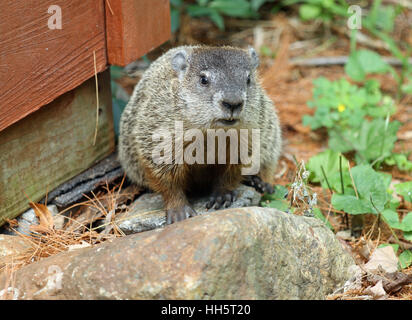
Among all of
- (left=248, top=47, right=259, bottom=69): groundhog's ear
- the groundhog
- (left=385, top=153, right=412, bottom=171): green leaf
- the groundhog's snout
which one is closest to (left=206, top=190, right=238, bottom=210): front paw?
the groundhog

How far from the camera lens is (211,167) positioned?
14.1 ft

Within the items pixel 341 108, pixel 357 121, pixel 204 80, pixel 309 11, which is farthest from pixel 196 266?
pixel 309 11

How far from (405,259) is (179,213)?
1.69 metres

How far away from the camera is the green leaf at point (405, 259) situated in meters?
3.82

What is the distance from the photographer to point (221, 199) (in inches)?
169

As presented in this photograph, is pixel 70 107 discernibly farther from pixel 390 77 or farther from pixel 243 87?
pixel 390 77

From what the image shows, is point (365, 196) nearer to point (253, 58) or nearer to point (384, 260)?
point (384, 260)

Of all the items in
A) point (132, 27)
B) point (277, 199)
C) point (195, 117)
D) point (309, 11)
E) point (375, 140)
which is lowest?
point (277, 199)

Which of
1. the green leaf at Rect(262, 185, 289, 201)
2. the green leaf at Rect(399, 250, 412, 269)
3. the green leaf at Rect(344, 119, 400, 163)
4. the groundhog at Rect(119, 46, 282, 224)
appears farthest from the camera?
the green leaf at Rect(344, 119, 400, 163)

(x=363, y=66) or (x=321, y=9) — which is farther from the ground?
(x=321, y=9)

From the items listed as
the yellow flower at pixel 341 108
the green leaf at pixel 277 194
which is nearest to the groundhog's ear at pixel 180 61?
the green leaf at pixel 277 194

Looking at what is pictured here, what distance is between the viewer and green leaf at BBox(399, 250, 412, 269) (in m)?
3.82

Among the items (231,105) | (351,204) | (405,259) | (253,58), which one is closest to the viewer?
(231,105)

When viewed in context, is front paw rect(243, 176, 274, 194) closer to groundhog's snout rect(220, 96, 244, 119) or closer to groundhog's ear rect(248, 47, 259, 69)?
groundhog's ear rect(248, 47, 259, 69)
